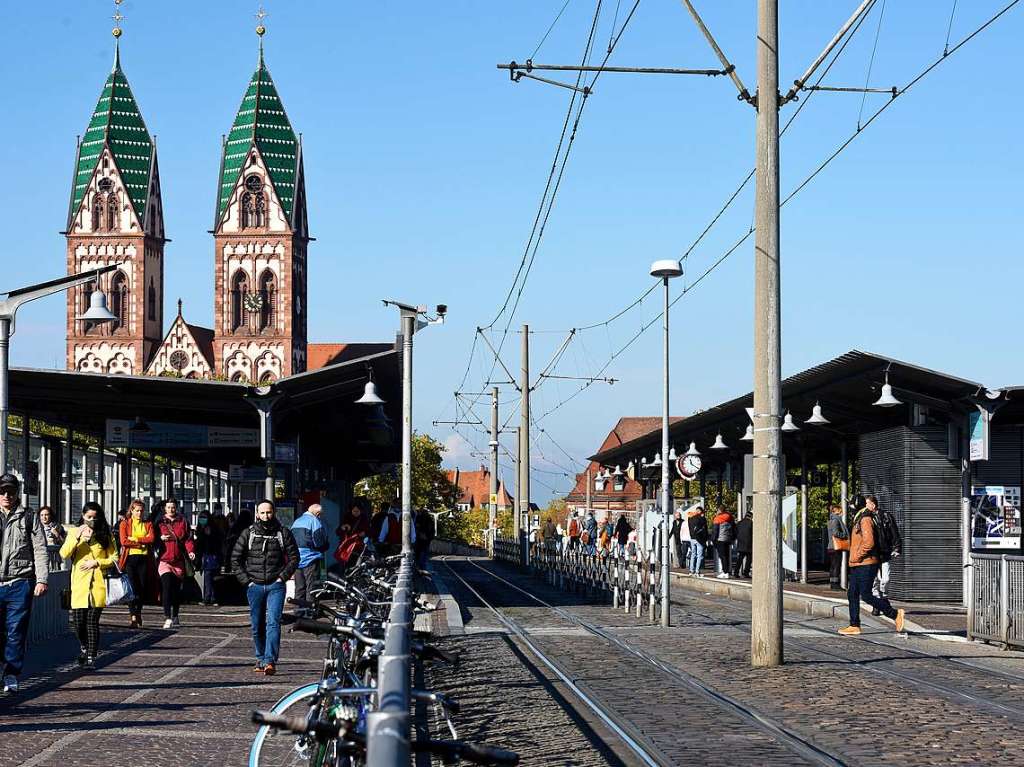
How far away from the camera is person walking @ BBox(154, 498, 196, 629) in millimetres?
20000

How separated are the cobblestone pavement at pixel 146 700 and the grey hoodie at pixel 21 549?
0.94 meters

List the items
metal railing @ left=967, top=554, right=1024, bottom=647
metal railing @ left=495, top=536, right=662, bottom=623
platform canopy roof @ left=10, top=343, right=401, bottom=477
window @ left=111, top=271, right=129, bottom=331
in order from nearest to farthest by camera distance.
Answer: metal railing @ left=967, top=554, right=1024, bottom=647 → metal railing @ left=495, top=536, right=662, bottom=623 → platform canopy roof @ left=10, top=343, right=401, bottom=477 → window @ left=111, top=271, right=129, bottom=331

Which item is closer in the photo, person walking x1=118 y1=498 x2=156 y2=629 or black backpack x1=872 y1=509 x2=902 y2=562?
black backpack x1=872 y1=509 x2=902 y2=562

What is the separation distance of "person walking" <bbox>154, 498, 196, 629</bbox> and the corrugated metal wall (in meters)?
10.7

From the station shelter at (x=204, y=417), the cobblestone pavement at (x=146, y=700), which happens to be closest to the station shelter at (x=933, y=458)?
the station shelter at (x=204, y=417)

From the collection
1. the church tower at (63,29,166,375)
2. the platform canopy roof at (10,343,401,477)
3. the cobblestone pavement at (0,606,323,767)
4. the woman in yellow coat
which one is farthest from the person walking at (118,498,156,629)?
the church tower at (63,29,166,375)

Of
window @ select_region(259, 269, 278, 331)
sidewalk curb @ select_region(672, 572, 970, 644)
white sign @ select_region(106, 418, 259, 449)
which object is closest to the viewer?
sidewalk curb @ select_region(672, 572, 970, 644)

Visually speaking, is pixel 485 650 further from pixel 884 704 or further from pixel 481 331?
pixel 481 331

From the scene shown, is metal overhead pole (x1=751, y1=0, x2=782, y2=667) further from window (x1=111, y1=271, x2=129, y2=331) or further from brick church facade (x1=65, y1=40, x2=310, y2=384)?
window (x1=111, y1=271, x2=129, y2=331)

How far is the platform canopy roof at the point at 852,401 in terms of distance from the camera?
22031 mm

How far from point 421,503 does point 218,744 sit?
316 ft

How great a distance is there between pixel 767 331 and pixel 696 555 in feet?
76.2

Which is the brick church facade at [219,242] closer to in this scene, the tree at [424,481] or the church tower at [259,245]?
the church tower at [259,245]

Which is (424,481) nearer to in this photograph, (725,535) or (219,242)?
(219,242)
